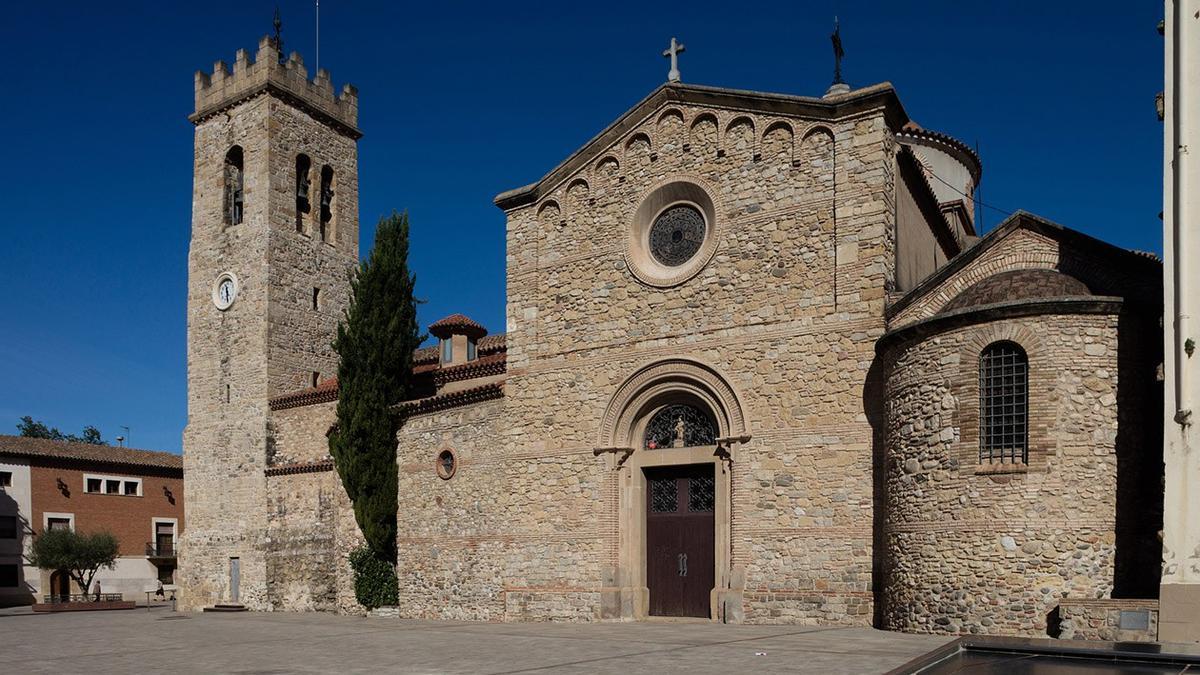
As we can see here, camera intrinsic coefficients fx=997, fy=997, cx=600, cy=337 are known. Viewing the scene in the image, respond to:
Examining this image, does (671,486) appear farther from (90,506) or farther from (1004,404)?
(90,506)

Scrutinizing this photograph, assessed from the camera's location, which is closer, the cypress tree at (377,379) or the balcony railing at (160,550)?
the cypress tree at (377,379)

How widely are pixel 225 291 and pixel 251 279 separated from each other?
1392 mm

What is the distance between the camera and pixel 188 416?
31375 millimetres

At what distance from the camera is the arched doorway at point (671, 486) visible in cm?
1770

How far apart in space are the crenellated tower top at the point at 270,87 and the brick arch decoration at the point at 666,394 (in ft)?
60.9

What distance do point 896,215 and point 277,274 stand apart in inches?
785

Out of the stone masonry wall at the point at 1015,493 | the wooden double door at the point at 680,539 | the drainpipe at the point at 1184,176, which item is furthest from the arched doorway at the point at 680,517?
the drainpipe at the point at 1184,176

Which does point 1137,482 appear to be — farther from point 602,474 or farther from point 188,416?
point 188,416

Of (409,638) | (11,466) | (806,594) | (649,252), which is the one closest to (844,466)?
(806,594)

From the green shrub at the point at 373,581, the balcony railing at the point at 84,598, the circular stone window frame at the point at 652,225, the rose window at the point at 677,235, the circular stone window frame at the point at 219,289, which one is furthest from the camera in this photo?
the balcony railing at the point at 84,598

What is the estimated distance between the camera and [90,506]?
42469 millimetres

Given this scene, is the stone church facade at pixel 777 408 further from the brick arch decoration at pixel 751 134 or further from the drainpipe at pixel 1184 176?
the drainpipe at pixel 1184 176

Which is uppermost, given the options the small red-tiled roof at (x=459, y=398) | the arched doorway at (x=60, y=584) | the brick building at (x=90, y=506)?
the small red-tiled roof at (x=459, y=398)

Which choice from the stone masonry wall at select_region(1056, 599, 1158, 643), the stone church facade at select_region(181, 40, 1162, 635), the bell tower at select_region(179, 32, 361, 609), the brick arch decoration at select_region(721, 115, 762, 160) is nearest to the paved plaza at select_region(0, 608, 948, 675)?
the stone church facade at select_region(181, 40, 1162, 635)
